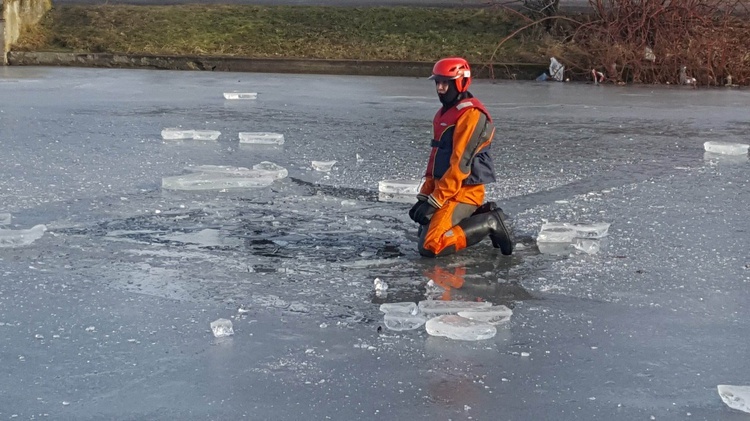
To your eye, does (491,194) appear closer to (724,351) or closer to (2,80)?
(724,351)

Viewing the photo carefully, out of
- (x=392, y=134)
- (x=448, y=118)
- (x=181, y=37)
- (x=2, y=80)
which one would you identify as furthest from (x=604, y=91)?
(x=448, y=118)

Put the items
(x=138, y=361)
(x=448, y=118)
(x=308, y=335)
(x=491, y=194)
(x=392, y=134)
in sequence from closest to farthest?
(x=138, y=361) < (x=308, y=335) < (x=448, y=118) < (x=491, y=194) < (x=392, y=134)

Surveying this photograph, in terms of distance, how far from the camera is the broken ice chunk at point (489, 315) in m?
5.15

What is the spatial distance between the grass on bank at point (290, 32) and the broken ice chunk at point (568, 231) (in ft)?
34.4

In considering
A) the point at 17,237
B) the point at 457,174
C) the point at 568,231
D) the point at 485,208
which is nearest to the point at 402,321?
the point at 457,174

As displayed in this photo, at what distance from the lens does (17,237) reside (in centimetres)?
640

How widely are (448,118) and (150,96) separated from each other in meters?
8.12

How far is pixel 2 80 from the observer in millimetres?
15414

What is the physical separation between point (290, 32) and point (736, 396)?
49.5 ft

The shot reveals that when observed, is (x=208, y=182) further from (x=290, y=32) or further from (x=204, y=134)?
(x=290, y=32)

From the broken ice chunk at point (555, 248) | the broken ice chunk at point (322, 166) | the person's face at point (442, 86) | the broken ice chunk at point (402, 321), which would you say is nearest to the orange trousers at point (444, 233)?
the broken ice chunk at point (555, 248)

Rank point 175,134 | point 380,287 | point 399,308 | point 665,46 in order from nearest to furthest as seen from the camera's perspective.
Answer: point 399,308
point 380,287
point 175,134
point 665,46

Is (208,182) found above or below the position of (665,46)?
below

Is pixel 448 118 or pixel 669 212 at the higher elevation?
pixel 448 118
